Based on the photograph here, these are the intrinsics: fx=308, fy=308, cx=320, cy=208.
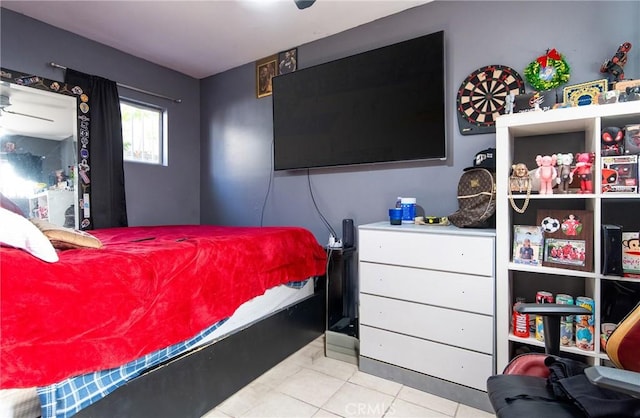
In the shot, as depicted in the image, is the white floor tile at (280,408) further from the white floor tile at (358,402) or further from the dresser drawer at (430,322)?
the dresser drawer at (430,322)

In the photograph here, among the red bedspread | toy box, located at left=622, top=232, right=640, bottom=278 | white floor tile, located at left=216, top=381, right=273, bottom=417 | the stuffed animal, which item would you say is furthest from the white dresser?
the red bedspread

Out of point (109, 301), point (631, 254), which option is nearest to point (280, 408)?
point (109, 301)

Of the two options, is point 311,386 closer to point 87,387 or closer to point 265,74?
point 87,387

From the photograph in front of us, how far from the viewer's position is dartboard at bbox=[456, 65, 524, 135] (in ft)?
6.56

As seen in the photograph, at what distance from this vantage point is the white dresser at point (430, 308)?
1578 mm

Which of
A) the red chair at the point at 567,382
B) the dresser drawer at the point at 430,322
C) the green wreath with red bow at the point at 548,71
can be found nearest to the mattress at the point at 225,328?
the dresser drawer at the point at 430,322

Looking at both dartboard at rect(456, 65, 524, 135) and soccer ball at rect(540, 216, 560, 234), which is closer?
soccer ball at rect(540, 216, 560, 234)

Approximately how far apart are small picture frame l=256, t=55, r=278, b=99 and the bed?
1765mm

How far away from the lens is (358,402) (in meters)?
1.64

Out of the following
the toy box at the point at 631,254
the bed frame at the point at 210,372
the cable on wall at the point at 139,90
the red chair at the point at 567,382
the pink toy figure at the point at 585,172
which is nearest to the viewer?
the red chair at the point at 567,382

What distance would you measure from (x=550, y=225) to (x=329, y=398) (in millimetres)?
1453

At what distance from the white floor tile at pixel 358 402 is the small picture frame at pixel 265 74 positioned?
8.77 ft

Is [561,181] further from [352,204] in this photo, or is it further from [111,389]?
[111,389]

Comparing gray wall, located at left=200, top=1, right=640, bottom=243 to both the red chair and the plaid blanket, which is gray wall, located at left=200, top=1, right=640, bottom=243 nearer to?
the red chair
